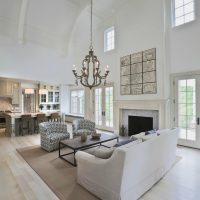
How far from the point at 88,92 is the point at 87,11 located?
4037 millimetres

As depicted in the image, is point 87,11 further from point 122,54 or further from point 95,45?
point 122,54

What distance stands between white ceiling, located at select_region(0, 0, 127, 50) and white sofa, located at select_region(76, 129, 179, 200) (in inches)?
242

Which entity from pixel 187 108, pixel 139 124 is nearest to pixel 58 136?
pixel 139 124

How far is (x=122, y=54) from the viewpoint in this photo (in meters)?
6.49

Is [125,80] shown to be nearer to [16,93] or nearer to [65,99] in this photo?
[65,99]

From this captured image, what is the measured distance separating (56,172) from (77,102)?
24.1 ft

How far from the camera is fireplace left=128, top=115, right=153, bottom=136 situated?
5.83m

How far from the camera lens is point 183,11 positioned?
4.98m

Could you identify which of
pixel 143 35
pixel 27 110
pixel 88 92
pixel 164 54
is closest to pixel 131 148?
pixel 164 54

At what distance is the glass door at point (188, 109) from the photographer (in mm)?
4695

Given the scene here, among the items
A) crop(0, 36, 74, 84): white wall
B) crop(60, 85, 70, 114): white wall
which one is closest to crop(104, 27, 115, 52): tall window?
crop(0, 36, 74, 84): white wall

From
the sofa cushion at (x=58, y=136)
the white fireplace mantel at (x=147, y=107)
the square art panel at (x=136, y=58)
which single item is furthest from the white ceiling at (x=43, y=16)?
the sofa cushion at (x=58, y=136)

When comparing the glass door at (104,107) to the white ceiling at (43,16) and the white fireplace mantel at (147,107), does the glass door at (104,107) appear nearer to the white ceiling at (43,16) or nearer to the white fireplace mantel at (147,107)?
the white fireplace mantel at (147,107)

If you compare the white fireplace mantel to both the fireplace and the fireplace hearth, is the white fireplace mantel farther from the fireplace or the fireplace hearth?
the fireplace
